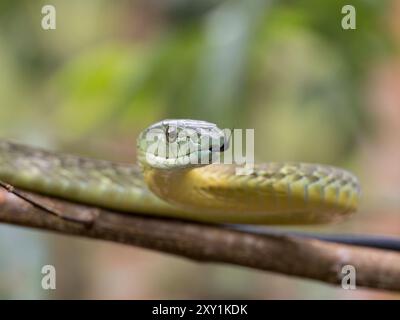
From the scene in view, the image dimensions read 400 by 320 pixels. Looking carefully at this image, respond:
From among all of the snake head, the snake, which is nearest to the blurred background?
the snake

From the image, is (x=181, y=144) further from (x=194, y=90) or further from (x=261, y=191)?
(x=194, y=90)

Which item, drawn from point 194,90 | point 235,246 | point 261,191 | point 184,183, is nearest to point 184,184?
point 184,183

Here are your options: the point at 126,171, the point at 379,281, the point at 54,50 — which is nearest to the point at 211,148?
the point at 126,171

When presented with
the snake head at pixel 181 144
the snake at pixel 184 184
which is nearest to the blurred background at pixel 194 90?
the snake at pixel 184 184

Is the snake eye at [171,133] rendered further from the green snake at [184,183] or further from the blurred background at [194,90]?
the blurred background at [194,90]

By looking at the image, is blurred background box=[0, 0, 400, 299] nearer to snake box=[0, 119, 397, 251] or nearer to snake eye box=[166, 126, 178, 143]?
snake box=[0, 119, 397, 251]
